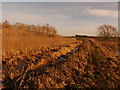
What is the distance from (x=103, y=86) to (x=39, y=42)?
7.33 meters

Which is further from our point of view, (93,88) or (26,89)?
(93,88)

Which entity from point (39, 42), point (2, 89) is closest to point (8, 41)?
point (39, 42)

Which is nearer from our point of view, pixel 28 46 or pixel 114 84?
pixel 114 84

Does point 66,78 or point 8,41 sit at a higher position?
point 8,41

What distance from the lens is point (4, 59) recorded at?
5.99 meters

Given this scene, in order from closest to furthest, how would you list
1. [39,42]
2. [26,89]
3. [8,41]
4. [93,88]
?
[26,89]
[93,88]
[8,41]
[39,42]

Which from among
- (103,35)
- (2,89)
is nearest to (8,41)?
(2,89)

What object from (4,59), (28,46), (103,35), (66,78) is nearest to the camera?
(66,78)

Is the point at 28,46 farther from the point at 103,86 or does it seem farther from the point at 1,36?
the point at 103,86

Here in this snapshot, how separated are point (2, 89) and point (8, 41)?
422 centimetres

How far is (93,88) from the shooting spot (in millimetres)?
3279

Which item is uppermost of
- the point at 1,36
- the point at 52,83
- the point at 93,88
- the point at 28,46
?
the point at 1,36

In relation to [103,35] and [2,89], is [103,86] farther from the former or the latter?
[103,35]

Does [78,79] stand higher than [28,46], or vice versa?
[28,46]
